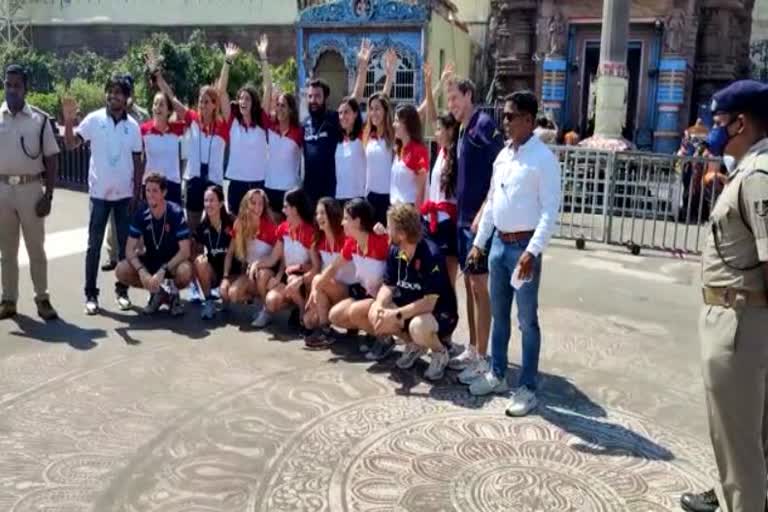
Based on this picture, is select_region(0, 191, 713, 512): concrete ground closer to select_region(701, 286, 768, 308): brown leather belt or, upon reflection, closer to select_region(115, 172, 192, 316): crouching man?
select_region(115, 172, 192, 316): crouching man

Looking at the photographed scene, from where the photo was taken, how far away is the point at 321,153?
652 cm

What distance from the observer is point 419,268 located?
5164mm

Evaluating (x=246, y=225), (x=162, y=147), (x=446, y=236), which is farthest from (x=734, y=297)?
(x=162, y=147)

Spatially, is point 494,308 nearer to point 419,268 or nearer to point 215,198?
point 419,268

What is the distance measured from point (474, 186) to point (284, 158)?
2203mm

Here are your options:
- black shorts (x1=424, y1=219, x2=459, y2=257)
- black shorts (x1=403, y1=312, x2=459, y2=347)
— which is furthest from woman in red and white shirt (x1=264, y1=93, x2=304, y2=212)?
black shorts (x1=403, y1=312, x2=459, y2=347)

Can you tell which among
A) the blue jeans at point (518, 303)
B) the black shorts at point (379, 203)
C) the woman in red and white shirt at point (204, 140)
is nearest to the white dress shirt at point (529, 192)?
the blue jeans at point (518, 303)

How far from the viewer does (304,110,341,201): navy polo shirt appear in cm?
646

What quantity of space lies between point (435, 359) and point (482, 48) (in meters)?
19.2

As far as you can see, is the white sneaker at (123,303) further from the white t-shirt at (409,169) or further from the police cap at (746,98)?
the police cap at (746,98)

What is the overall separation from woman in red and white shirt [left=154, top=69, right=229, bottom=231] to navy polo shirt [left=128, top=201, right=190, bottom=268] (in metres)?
0.70

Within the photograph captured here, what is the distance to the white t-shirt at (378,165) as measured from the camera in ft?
19.7

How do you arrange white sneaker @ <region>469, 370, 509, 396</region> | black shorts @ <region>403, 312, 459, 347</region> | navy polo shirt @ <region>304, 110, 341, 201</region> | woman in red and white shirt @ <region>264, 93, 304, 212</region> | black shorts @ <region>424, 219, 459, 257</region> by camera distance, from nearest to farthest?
white sneaker @ <region>469, 370, 509, 396</region> < black shorts @ <region>403, 312, 459, 347</region> < black shorts @ <region>424, 219, 459, 257</region> < navy polo shirt @ <region>304, 110, 341, 201</region> < woman in red and white shirt @ <region>264, 93, 304, 212</region>

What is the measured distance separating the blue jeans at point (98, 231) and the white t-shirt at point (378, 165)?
230cm
